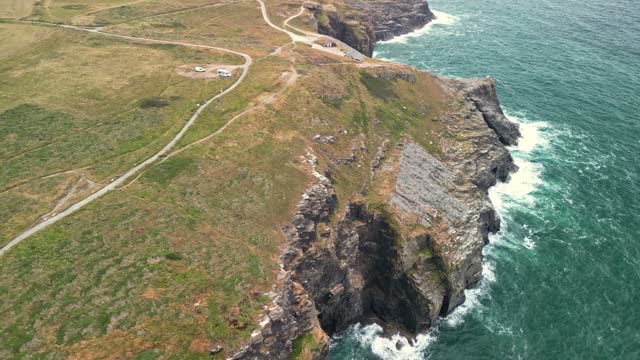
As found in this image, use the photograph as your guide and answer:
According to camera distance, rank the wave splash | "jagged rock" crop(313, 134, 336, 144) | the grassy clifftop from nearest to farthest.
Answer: the grassy clifftop → the wave splash → "jagged rock" crop(313, 134, 336, 144)

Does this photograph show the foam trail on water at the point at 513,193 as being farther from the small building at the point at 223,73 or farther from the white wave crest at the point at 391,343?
the small building at the point at 223,73

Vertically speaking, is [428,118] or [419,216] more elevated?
[428,118]

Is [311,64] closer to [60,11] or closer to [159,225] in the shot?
[159,225]

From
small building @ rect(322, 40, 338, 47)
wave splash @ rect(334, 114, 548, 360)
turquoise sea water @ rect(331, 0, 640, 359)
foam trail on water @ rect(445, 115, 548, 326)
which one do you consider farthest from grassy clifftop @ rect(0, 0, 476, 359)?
turquoise sea water @ rect(331, 0, 640, 359)

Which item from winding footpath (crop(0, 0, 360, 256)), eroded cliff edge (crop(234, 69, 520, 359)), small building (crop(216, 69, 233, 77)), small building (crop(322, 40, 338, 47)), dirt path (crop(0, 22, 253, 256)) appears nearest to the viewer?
dirt path (crop(0, 22, 253, 256))

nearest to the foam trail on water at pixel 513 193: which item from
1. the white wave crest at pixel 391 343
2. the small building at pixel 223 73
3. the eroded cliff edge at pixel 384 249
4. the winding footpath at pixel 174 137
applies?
the eroded cliff edge at pixel 384 249

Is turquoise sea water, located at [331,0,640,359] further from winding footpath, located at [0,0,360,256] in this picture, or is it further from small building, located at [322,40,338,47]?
small building, located at [322,40,338,47]

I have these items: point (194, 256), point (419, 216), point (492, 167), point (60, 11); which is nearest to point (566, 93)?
point (492, 167)
